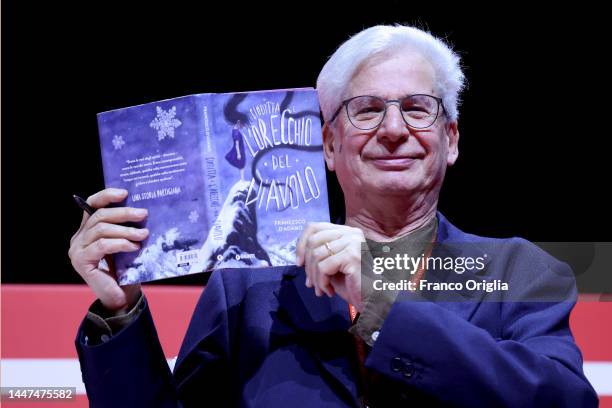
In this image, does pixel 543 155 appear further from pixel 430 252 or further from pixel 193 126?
pixel 193 126

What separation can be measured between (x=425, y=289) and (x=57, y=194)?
174 cm

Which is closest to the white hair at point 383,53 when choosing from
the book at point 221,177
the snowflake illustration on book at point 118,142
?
the book at point 221,177

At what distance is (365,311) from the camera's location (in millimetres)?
1434

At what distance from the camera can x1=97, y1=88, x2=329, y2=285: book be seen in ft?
4.98

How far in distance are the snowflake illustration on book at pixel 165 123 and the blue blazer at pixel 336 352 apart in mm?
367

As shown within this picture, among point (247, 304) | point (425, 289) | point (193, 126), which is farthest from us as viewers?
point (247, 304)

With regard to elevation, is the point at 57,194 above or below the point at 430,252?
below

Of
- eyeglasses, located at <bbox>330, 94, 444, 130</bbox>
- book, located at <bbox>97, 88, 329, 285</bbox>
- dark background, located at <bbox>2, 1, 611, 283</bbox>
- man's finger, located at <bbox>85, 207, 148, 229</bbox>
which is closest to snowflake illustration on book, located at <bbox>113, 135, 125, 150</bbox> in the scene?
book, located at <bbox>97, 88, 329, 285</bbox>

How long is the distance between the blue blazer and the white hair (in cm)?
32

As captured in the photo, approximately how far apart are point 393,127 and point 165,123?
49cm

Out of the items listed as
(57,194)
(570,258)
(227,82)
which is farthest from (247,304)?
(57,194)

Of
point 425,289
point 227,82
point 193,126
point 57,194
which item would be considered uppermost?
point 193,126

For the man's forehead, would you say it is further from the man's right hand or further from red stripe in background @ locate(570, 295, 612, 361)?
red stripe in background @ locate(570, 295, 612, 361)

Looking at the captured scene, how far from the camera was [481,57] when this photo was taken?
2777 mm
